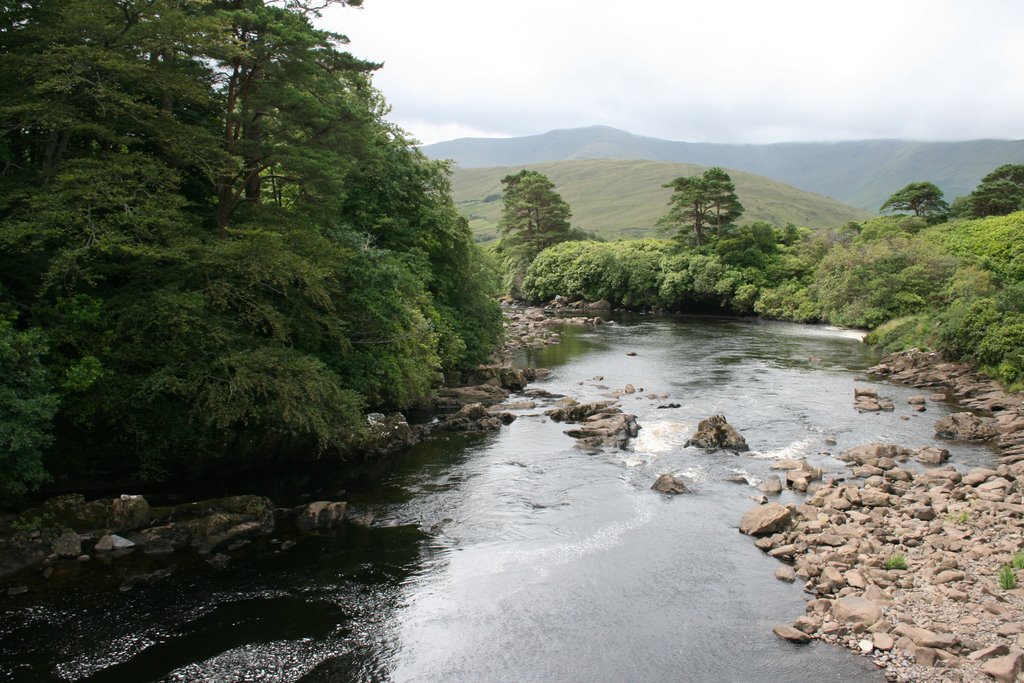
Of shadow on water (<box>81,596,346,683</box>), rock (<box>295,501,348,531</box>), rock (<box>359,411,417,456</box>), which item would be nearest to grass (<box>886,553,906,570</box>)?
shadow on water (<box>81,596,346,683</box>)

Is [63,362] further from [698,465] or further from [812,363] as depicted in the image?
[812,363]

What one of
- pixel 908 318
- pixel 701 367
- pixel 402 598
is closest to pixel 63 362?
pixel 402 598

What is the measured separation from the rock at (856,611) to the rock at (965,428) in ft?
56.1

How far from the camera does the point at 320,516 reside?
65.8 ft

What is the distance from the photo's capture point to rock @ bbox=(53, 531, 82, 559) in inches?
674

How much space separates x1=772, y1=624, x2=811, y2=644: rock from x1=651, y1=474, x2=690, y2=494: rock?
28.8 ft

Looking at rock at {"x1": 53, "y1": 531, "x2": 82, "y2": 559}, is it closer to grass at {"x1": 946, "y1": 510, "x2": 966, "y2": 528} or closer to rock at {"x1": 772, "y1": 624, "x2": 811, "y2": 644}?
rock at {"x1": 772, "y1": 624, "x2": 811, "y2": 644}

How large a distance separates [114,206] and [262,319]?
5.26m

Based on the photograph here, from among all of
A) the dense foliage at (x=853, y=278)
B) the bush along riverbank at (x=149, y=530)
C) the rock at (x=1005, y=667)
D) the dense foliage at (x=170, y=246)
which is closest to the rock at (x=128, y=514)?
the bush along riverbank at (x=149, y=530)

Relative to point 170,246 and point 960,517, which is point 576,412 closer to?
point 960,517

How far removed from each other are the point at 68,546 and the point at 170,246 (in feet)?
28.1

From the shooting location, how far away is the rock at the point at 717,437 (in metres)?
27.8

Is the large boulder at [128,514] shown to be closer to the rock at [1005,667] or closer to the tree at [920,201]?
the rock at [1005,667]

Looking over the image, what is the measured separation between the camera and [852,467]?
80.8 feet
